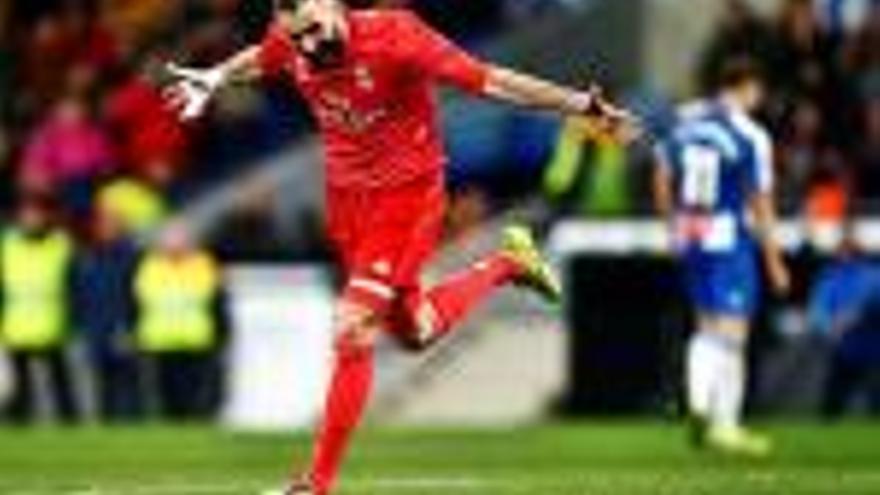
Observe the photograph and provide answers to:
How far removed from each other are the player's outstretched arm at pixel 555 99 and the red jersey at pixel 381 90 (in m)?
0.08

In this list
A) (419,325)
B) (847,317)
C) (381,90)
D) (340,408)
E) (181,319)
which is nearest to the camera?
(340,408)

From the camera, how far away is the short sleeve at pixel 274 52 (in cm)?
1656

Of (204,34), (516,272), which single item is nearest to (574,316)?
(204,34)

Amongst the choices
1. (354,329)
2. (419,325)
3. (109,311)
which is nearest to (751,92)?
(419,325)

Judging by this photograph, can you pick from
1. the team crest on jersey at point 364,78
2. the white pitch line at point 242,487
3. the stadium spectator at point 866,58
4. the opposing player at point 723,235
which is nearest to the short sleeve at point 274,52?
the team crest on jersey at point 364,78

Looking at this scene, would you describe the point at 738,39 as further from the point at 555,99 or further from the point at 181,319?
the point at 555,99

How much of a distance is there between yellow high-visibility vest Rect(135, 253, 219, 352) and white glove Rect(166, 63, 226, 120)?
11086 millimetres

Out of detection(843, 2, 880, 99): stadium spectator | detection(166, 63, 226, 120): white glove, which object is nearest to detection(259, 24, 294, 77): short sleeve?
detection(166, 63, 226, 120): white glove

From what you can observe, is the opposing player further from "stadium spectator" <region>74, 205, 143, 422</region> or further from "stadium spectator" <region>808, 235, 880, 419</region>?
"stadium spectator" <region>74, 205, 143, 422</region>

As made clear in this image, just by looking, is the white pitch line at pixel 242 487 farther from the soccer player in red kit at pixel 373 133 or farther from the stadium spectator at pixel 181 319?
the stadium spectator at pixel 181 319

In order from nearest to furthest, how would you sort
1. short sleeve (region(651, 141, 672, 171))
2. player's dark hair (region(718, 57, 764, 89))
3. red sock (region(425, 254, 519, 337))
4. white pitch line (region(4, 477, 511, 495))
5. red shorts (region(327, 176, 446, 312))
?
red shorts (region(327, 176, 446, 312)) → red sock (region(425, 254, 519, 337)) → white pitch line (region(4, 477, 511, 495)) → short sleeve (region(651, 141, 672, 171)) → player's dark hair (region(718, 57, 764, 89))

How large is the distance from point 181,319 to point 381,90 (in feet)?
39.0

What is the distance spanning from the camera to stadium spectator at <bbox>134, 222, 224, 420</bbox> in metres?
28.0

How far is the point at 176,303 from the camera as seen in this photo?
28125 mm
